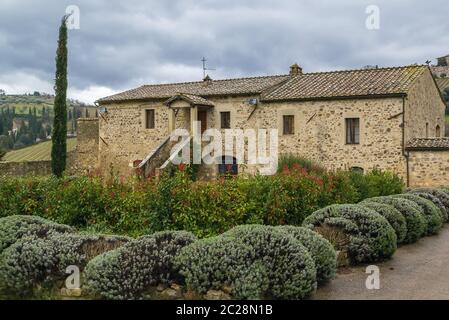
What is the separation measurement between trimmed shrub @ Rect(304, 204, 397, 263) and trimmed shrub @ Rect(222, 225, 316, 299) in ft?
7.55

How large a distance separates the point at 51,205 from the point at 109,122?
53.8 feet

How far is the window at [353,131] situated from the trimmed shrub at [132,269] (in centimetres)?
1561

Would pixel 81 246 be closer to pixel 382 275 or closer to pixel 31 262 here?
pixel 31 262

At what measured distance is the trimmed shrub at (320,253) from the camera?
7.12m

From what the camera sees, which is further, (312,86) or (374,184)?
(312,86)

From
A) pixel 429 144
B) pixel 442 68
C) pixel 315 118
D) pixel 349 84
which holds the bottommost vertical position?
pixel 429 144

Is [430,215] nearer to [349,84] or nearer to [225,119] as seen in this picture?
[349,84]

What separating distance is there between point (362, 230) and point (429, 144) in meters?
12.3

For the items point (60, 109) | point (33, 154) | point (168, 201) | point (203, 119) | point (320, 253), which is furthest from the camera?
point (33, 154)

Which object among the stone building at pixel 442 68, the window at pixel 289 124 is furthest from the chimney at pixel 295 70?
the stone building at pixel 442 68

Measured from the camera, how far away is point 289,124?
22.3 m

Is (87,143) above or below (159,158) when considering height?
above

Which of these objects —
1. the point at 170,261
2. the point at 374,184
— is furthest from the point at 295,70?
the point at 170,261

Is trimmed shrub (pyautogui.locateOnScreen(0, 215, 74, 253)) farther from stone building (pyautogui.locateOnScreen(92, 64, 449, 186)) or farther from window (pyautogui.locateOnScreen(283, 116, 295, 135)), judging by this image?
window (pyautogui.locateOnScreen(283, 116, 295, 135))
